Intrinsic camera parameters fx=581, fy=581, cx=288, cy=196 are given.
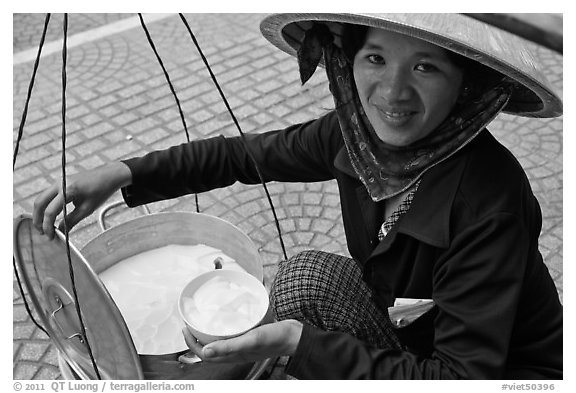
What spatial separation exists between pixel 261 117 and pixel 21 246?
1599mm

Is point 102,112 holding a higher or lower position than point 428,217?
lower

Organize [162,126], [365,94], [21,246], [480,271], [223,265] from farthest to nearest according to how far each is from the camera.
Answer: [162,126] < [223,265] < [21,246] < [365,94] < [480,271]

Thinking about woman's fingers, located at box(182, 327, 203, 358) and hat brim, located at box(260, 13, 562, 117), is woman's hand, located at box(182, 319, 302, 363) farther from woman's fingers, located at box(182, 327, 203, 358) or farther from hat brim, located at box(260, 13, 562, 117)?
hat brim, located at box(260, 13, 562, 117)

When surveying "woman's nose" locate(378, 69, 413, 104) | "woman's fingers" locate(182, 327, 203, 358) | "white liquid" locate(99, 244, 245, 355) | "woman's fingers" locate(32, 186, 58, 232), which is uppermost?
"woman's nose" locate(378, 69, 413, 104)

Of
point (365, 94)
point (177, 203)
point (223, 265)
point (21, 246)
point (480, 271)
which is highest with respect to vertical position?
point (365, 94)

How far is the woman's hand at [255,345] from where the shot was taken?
1.13 m

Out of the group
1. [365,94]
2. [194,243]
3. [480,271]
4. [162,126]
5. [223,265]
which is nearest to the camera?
[480,271]

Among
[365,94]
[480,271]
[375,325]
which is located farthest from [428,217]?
[375,325]

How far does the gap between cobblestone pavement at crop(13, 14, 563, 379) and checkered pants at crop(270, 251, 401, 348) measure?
0.33m

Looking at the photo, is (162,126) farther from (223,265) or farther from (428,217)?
(428,217)

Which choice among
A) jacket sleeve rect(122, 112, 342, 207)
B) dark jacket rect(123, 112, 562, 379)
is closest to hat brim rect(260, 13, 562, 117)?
dark jacket rect(123, 112, 562, 379)

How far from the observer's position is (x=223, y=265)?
161 cm

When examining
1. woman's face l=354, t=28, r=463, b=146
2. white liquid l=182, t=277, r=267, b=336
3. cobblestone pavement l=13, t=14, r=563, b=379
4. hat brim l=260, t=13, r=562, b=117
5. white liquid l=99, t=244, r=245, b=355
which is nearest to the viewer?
hat brim l=260, t=13, r=562, b=117

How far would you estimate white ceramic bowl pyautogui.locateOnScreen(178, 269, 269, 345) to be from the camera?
1199 millimetres
